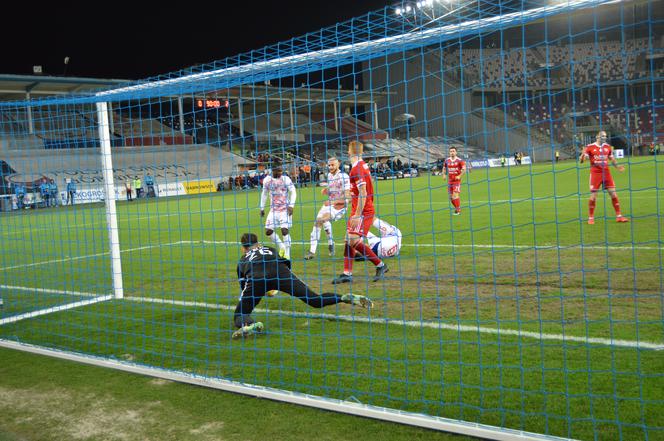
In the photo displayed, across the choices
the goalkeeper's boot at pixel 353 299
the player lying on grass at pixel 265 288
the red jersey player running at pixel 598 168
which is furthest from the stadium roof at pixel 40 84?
the goalkeeper's boot at pixel 353 299

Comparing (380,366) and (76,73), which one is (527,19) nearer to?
(380,366)

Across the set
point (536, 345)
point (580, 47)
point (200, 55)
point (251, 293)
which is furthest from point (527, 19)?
point (580, 47)

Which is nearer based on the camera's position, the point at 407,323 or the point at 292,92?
the point at 407,323

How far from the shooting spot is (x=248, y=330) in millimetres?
5605

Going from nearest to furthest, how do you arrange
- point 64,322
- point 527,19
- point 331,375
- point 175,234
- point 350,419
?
1. point 350,419
2. point 527,19
3. point 331,375
4. point 64,322
5. point 175,234

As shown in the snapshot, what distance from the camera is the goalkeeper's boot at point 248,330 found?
220 inches

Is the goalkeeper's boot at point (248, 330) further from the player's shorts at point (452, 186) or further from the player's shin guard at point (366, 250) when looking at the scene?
the player's shorts at point (452, 186)

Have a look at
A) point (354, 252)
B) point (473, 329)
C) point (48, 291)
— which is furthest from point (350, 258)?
point (48, 291)

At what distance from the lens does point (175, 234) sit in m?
14.9

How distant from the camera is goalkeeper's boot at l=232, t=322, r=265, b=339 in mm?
5578

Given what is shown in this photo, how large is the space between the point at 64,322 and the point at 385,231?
17.0 ft

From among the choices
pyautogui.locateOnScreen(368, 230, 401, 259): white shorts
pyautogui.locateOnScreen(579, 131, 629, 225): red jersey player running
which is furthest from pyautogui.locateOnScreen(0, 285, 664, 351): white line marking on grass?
pyautogui.locateOnScreen(579, 131, 629, 225): red jersey player running

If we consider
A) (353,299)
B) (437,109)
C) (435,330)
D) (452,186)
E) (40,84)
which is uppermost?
(40,84)

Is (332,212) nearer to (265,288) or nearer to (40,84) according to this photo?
(265,288)
